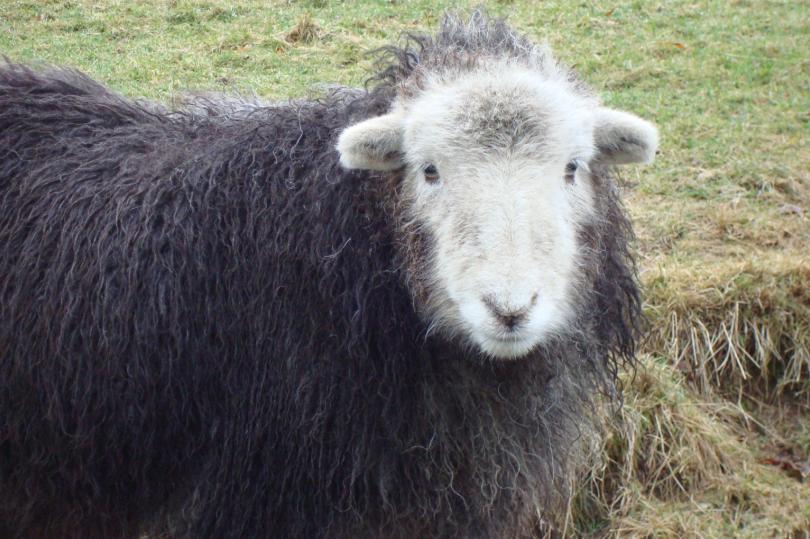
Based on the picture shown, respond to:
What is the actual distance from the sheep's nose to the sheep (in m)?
0.28

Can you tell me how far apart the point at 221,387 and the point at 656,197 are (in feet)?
15.1

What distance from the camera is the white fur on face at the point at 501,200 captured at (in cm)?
277

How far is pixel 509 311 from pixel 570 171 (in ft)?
2.41

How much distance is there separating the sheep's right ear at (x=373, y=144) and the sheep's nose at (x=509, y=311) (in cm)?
72

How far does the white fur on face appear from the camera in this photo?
2.77 metres

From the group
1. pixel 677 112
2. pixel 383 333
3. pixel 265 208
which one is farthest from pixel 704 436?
pixel 677 112

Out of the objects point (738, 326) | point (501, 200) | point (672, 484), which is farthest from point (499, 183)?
point (738, 326)

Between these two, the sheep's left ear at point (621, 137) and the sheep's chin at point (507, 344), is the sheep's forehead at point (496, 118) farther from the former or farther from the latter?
the sheep's chin at point (507, 344)

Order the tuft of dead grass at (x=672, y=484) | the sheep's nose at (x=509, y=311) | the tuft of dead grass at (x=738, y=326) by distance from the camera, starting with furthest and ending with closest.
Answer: the tuft of dead grass at (x=738, y=326) → the tuft of dead grass at (x=672, y=484) → the sheep's nose at (x=509, y=311)

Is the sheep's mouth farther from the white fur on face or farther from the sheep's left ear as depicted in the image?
the sheep's left ear

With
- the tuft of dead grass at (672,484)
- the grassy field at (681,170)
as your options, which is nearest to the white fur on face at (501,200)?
the grassy field at (681,170)

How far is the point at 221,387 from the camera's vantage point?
3539 millimetres

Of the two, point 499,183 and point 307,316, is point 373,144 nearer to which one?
point 499,183

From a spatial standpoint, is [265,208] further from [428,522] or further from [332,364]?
[428,522]
